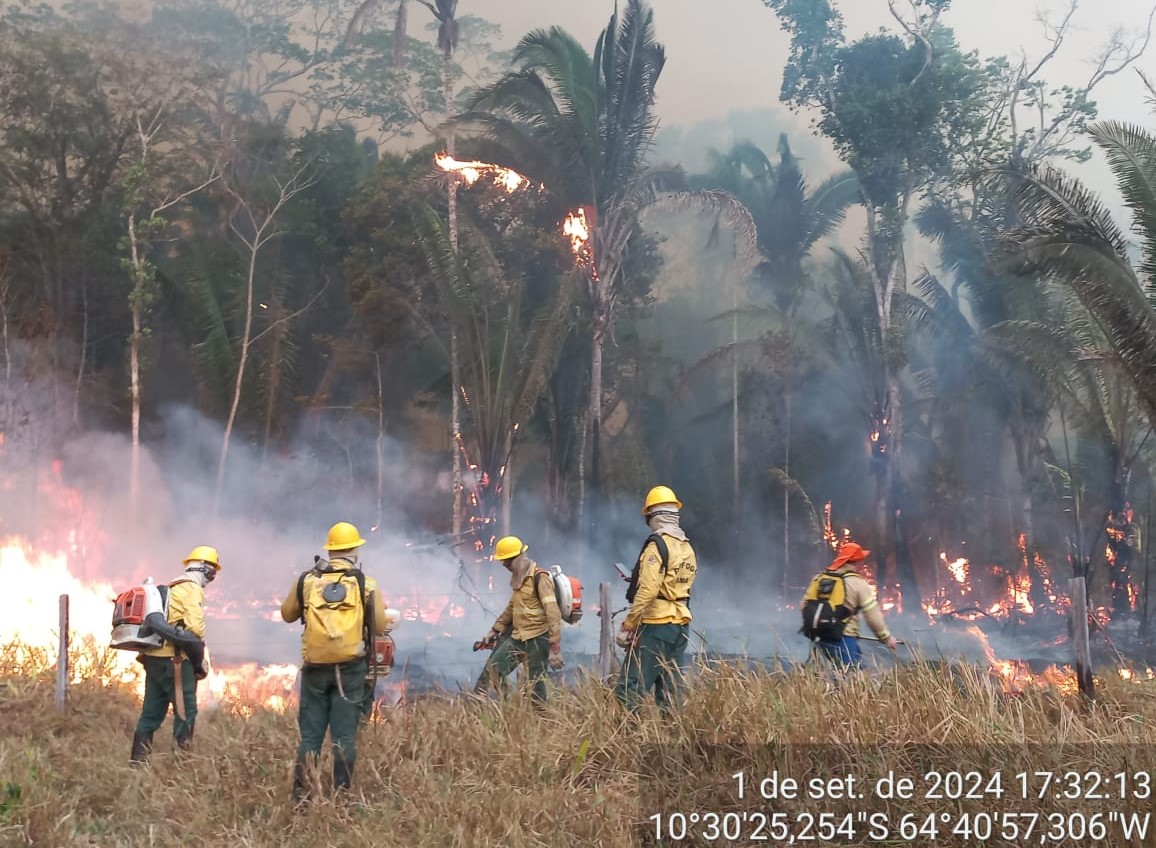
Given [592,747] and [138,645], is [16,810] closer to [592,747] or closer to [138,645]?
[138,645]

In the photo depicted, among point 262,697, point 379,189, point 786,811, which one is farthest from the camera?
point 379,189

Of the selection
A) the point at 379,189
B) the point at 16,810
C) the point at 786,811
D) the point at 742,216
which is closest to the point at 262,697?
the point at 16,810

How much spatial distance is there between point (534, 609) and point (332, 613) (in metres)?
2.69

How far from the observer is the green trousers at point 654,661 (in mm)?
7359

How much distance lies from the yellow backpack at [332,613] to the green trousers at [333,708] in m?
0.10

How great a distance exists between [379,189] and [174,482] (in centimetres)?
778

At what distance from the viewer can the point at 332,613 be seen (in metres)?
6.76

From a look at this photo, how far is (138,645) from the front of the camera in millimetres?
8391

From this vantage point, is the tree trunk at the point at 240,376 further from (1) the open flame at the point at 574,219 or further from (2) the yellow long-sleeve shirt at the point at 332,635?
(2) the yellow long-sleeve shirt at the point at 332,635

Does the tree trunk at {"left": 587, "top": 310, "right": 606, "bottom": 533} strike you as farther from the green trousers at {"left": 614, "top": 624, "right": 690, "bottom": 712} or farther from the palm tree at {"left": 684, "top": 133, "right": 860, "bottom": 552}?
the green trousers at {"left": 614, "top": 624, "right": 690, "bottom": 712}

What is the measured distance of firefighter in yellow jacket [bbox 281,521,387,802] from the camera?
22.0ft

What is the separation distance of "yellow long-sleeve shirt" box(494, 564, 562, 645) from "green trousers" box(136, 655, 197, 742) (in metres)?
2.50

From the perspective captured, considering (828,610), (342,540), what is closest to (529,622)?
(828,610)

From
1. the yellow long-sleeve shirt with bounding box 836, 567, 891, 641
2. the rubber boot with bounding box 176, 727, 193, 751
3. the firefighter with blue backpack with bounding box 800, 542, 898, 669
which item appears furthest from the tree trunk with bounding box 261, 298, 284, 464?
the yellow long-sleeve shirt with bounding box 836, 567, 891, 641
